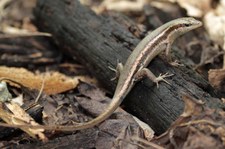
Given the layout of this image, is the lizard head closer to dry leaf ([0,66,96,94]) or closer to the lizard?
the lizard

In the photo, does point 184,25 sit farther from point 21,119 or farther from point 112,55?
point 21,119

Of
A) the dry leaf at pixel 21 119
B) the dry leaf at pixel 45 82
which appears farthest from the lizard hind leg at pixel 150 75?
the dry leaf at pixel 21 119

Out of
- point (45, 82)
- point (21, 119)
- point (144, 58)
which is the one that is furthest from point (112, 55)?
point (21, 119)

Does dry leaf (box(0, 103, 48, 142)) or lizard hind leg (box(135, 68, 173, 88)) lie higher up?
lizard hind leg (box(135, 68, 173, 88))

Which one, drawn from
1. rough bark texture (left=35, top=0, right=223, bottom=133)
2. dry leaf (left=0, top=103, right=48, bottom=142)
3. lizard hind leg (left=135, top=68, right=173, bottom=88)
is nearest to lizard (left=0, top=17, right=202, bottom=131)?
lizard hind leg (left=135, top=68, right=173, bottom=88)

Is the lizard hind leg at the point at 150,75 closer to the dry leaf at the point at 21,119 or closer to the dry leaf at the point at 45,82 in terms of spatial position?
the dry leaf at the point at 45,82

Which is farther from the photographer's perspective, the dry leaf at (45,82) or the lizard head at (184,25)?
the lizard head at (184,25)

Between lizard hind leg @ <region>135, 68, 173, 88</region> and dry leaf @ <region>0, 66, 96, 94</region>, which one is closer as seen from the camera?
lizard hind leg @ <region>135, 68, 173, 88</region>

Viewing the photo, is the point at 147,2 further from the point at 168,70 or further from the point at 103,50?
the point at 168,70
